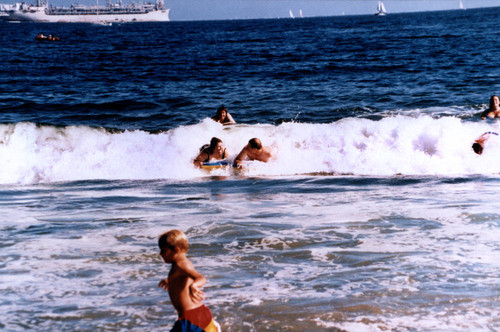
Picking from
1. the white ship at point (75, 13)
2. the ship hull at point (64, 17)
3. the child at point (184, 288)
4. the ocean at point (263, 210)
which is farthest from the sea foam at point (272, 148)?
the ship hull at point (64, 17)

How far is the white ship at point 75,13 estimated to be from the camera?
6220 inches

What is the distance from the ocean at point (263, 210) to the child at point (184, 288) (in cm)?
73

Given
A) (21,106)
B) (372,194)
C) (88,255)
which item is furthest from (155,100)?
(88,255)

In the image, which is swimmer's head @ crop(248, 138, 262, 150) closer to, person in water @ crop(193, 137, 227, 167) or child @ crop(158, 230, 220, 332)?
person in water @ crop(193, 137, 227, 167)

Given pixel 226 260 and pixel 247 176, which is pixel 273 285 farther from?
pixel 247 176

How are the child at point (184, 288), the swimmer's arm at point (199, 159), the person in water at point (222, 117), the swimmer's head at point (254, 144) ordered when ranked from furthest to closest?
the person in water at point (222, 117)
the swimmer's arm at point (199, 159)
the swimmer's head at point (254, 144)
the child at point (184, 288)

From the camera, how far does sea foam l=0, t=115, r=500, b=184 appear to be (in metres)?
12.1

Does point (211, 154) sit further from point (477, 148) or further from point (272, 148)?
point (477, 148)

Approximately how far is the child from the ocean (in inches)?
28.7

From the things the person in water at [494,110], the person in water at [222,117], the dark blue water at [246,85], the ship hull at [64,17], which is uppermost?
the ship hull at [64,17]

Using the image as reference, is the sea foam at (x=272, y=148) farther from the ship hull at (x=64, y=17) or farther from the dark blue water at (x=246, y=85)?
the ship hull at (x=64, y=17)

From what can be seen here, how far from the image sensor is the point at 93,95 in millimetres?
22703

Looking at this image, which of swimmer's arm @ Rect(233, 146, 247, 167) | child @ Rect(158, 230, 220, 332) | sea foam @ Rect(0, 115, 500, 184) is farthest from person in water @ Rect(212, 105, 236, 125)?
child @ Rect(158, 230, 220, 332)

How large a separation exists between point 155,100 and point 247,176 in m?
10.8
